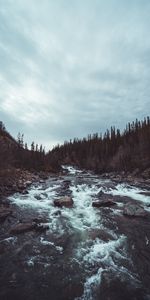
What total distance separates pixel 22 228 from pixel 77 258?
2.62m

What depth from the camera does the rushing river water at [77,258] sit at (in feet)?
15.3

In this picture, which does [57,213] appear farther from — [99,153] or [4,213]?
[99,153]

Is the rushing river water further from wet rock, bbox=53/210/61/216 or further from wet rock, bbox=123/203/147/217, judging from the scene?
wet rock, bbox=123/203/147/217

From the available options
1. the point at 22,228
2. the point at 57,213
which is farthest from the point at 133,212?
the point at 22,228

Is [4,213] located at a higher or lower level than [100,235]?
higher

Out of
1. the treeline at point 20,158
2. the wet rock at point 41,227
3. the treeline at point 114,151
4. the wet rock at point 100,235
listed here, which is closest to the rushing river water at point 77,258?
the wet rock at point 100,235

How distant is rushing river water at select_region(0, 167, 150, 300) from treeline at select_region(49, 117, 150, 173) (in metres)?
28.5

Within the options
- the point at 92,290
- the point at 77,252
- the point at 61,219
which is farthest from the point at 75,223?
the point at 92,290

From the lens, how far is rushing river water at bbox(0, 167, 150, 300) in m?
4.67

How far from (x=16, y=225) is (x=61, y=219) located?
197 centimetres

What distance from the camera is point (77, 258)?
6066 mm

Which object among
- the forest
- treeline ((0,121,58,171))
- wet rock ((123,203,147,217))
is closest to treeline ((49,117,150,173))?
the forest

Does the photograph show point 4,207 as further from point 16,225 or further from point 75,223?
point 75,223

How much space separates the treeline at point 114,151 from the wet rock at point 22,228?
29813mm
